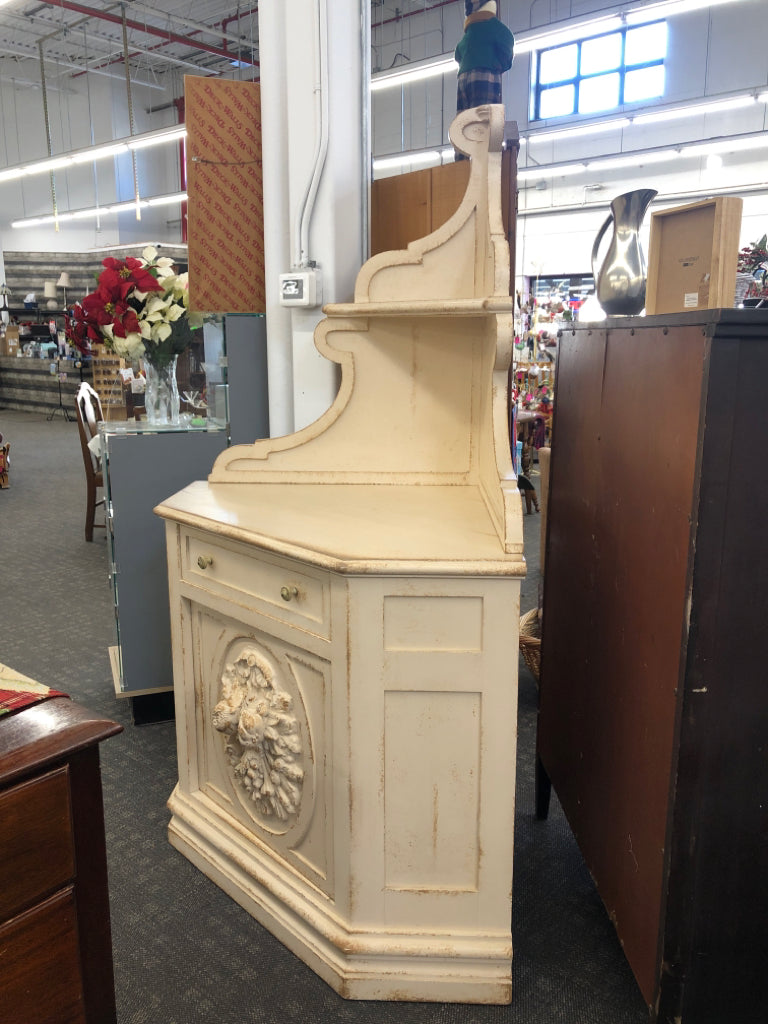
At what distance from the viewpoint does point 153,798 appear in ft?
7.41

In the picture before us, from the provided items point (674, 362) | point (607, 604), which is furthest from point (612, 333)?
point (607, 604)

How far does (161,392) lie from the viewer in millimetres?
2797

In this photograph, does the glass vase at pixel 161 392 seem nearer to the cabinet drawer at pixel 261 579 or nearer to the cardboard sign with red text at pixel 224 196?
the cardboard sign with red text at pixel 224 196

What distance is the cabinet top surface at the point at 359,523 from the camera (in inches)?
55.5

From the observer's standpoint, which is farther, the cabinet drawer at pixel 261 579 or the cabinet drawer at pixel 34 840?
the cabinet drawer at pixel 261 579

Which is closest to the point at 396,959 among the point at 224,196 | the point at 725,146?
the point at 224,196

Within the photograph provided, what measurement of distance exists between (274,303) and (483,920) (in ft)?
5.76

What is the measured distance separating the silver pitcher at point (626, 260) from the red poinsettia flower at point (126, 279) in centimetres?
164

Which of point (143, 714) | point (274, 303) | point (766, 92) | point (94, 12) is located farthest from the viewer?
point (94, 12)

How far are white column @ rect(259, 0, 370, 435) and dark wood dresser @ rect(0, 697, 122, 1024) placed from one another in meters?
1.55

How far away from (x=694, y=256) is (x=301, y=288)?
1117mm

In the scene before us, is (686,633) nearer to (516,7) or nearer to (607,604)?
(607,604)

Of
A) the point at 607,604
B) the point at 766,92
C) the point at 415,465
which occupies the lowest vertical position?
the point at 607,604

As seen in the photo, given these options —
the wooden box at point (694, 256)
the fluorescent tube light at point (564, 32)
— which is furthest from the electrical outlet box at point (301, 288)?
the fluorescent tube light at point (564, 32)
